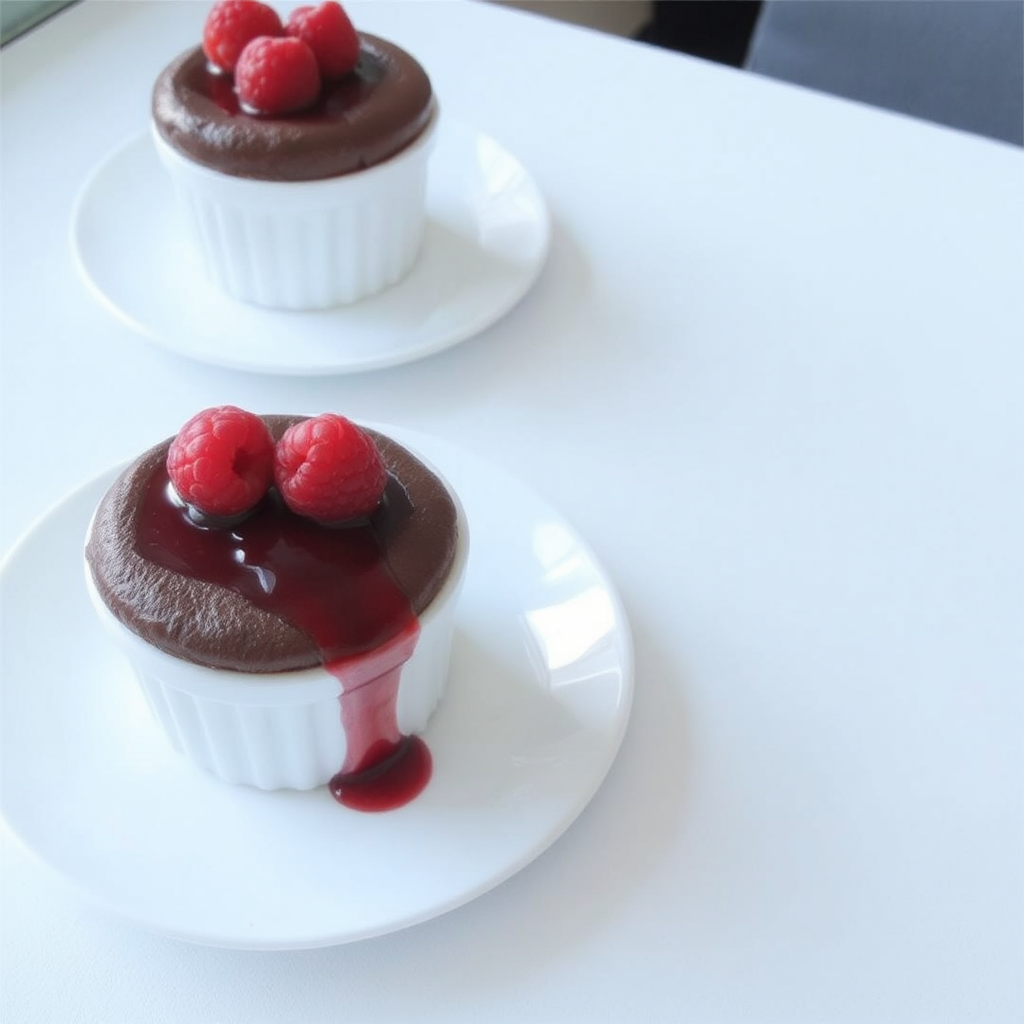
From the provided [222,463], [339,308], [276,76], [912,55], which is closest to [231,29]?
[276,76]

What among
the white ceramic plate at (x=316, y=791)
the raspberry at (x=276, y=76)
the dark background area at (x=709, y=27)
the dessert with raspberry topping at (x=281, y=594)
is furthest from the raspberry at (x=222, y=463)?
the dark background area at (x=709, y=27)

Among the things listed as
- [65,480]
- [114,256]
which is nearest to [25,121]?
[114,256]

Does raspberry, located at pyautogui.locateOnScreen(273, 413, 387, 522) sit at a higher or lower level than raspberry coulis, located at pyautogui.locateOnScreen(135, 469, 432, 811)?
higher

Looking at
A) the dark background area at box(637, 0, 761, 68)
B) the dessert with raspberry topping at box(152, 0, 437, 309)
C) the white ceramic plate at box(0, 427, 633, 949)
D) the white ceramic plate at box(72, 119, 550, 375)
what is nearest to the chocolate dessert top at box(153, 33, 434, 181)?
the dessert with raspberry topping at box(152, 0, 437, 309)

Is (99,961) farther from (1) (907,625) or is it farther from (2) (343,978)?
(1) (907,625)

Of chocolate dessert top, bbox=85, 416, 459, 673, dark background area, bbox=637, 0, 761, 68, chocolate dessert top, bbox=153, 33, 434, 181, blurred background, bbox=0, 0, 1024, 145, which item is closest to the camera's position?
chocolate dessert top, bbox=85, 416, 459, 673

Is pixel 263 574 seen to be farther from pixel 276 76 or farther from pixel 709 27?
pixel 709 27

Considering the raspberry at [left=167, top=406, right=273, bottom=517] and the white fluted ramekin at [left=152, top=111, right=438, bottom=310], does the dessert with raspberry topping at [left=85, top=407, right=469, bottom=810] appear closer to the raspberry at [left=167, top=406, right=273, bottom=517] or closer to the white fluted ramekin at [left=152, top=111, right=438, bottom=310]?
the raspberry at [left=167, top=406, right=273, bottom=517]
